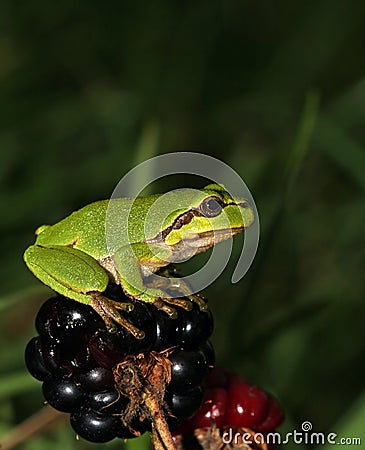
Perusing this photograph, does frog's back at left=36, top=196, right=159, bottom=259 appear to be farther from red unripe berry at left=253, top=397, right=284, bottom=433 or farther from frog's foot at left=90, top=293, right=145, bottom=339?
red unripe berry at left=253, top=397, right=284, bottom=433

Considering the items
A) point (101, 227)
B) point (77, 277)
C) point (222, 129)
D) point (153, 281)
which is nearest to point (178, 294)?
point (153, 281)

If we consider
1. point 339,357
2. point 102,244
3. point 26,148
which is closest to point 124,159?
point 26,148

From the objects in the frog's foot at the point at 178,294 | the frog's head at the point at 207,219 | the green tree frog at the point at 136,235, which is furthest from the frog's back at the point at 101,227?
the frog's foot at the point at 178,294

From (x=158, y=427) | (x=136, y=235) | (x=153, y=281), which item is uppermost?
(x=158, y=427)

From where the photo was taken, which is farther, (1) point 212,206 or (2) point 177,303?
(1) point 212,206

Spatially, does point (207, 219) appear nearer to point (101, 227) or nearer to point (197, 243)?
point (197, 243)

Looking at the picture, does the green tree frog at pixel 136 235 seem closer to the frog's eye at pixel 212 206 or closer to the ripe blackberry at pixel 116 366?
the frog's eye at pixel 212 206
